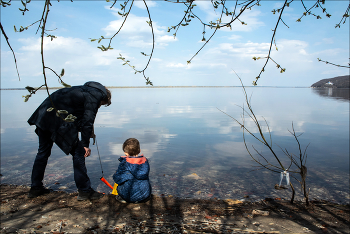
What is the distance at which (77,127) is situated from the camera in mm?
3750

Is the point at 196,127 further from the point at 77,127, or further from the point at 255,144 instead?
the point at 77,127

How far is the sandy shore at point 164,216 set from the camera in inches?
123

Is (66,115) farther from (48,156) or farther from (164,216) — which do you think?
(164,216)

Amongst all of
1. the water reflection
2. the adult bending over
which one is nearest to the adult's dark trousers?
the adult bending over

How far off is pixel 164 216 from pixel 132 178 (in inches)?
28.2

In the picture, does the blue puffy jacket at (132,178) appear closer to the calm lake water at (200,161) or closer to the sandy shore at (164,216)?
the sandy shore at (164,216)

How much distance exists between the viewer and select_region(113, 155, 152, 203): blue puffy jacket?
3.81m

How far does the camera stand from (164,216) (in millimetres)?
3541

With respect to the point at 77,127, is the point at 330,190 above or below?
below

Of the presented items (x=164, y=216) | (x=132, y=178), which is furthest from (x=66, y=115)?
(x=164, y=216)

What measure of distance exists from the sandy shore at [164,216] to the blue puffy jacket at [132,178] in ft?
0.50

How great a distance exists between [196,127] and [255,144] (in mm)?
3613

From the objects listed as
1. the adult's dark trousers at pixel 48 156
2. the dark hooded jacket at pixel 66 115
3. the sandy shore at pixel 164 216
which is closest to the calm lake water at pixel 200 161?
the sandy shore at pixel 164 216

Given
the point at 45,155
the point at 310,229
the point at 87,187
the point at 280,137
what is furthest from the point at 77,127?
the point at 280,137
